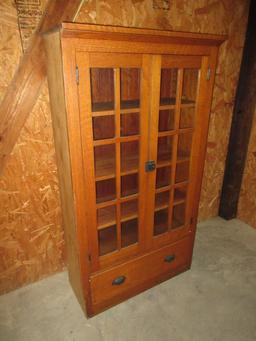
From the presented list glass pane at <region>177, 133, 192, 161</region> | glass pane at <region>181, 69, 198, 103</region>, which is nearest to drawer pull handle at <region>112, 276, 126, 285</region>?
glass pane at <region>177, 133, 192, 161</region>

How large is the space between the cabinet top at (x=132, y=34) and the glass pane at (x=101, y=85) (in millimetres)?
489

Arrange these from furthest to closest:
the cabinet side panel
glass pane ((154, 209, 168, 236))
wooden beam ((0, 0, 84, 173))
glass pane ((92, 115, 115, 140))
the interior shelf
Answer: glass pane ((154, 209, 168, 236)) < glass pane ((92, 115, 115, 140)) < wooden beam ((0, 0, 84, 173)) < the interior shelf < the cabinet side panel

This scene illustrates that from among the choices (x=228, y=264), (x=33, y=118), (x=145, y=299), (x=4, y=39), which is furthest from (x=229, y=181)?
(x=4, y=39)

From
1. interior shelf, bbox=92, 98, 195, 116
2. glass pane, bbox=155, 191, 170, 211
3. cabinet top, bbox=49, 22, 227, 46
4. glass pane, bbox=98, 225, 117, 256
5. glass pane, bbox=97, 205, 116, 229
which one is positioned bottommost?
glass pane, bbox=98, 225, 117, 256

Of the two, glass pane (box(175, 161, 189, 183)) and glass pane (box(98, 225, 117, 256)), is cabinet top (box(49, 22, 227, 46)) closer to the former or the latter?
glass pane (box(175, 161, 189, 183))

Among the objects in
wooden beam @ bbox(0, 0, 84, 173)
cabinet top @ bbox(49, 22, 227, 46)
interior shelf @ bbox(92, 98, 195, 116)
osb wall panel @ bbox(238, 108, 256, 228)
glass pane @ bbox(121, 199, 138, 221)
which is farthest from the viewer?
osb wall panel @ bbox(238, 108, 256, 228)

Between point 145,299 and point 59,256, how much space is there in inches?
30.1

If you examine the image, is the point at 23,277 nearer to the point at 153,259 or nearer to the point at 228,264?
the point at 153,259

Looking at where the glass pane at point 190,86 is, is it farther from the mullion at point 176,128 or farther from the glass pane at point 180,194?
the glass pane at point 180,194

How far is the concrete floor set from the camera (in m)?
1.59

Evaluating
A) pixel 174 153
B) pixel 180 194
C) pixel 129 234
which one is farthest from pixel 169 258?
pixel 174 153

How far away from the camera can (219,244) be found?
243cm

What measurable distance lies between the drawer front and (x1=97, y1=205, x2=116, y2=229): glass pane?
1.09 ft

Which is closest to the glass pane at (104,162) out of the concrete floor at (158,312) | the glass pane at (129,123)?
the glass pane at (129,123)
